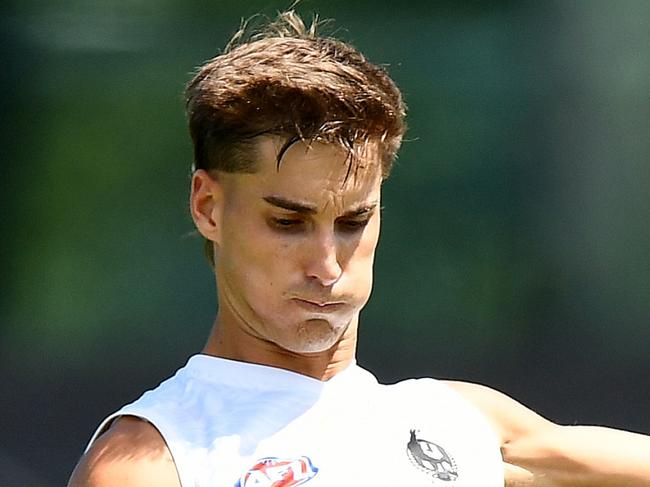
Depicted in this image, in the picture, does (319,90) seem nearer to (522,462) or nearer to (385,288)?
(522,462)

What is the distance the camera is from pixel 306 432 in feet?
5.41

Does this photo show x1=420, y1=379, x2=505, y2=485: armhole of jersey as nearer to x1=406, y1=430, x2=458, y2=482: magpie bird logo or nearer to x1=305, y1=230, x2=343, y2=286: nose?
x1=406, y1=430, x2=458, y2=482: magpie bird logo

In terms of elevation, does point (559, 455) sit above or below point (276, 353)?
below

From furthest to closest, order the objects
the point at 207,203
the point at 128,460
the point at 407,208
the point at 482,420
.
A: the point at 407,208, the point at 482,420, the point at 207,203, the point at 128,460

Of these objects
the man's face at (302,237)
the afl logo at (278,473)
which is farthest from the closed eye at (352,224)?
the afl logo at (278,473)

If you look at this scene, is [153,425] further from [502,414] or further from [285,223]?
[502,414]

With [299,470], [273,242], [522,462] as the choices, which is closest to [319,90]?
[273,242]

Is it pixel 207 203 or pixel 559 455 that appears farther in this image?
pixel 559 455

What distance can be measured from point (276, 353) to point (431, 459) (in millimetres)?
227

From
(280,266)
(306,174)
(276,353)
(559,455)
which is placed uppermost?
(306,174)

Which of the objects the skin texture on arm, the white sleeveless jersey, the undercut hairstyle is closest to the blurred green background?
the skin texture on arm

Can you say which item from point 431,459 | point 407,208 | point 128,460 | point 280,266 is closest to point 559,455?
point 431,459

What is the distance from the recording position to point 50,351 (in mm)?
5047

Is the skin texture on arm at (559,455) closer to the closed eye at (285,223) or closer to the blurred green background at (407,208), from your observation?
the closed eye at (285,223)
